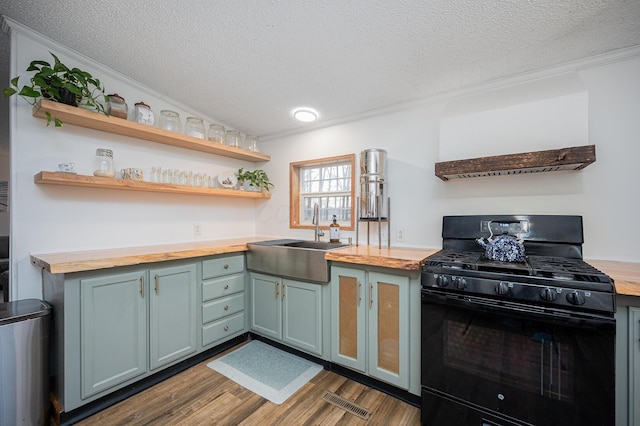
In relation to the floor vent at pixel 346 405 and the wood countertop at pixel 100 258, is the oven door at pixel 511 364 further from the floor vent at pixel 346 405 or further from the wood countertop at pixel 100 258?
the wood countertop at pixel 100 258

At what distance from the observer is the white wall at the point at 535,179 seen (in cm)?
167

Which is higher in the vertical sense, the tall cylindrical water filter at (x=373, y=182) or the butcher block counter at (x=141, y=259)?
the tall cylindrical water filter at (x=373, y=182)

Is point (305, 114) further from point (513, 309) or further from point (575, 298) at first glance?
point (575, 298)

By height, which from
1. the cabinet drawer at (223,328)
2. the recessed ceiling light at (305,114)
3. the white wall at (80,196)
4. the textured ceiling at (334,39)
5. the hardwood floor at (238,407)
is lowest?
the hardwood floor at (238,407)

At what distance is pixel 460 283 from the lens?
147cm

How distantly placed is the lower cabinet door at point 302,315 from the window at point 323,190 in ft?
2.71

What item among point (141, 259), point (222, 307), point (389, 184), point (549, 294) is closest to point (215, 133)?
point (141, 259)

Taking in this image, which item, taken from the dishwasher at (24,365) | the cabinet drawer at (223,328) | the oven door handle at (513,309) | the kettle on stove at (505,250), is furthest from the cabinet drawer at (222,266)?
the kettle on stove at (505,250)

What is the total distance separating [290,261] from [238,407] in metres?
1.02

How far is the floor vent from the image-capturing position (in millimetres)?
1671

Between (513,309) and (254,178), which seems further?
(254,178)

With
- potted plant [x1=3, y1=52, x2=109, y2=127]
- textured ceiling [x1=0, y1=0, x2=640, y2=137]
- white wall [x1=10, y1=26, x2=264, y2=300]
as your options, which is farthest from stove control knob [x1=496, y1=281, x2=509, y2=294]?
potted plant [x1=3, y1=52, x2=109, y2=127]

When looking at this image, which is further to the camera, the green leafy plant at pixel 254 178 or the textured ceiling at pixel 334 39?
the green leafy plant at pixel 254 178

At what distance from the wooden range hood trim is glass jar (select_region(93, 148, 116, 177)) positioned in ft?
8.16
